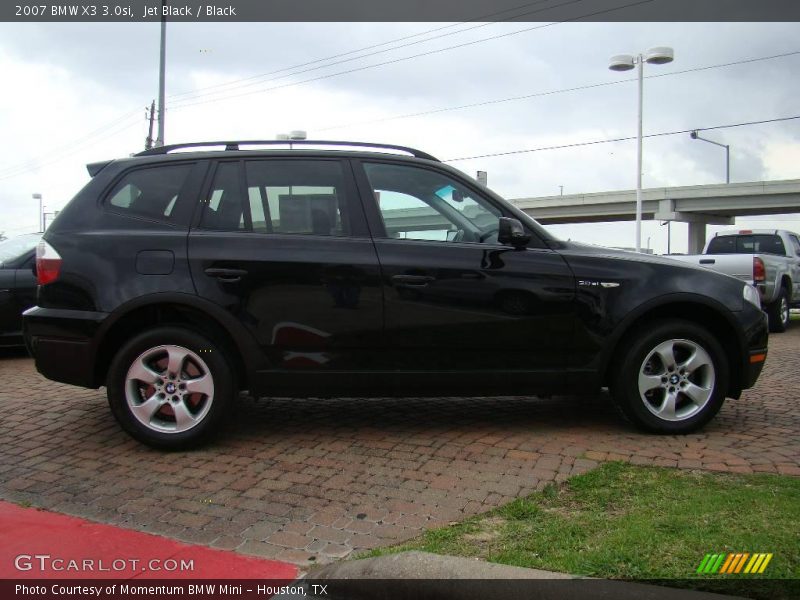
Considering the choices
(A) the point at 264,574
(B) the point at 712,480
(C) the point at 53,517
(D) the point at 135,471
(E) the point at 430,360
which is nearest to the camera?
(A) the point at 264,574

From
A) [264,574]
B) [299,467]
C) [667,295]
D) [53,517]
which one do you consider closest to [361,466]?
[299,467]

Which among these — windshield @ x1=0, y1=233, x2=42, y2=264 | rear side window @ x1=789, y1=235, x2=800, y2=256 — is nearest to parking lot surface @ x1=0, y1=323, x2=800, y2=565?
windshield @ x1=0, y1=233, x2=42, y2=264

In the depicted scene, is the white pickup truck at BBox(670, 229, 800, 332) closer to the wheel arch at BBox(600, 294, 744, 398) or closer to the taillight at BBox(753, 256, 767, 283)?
the taillight at BBox(753, 256, 767, 283)

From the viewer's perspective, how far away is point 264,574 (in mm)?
2754

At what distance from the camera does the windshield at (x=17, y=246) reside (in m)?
7.95

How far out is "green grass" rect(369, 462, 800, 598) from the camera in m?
2.58

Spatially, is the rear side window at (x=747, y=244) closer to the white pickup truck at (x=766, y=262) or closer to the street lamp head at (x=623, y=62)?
the white pickup truck at (x=766, y=262)

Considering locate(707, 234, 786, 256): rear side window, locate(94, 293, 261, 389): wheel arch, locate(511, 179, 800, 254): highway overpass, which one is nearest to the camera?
locate(94, 293, 261, 389): wheel arch

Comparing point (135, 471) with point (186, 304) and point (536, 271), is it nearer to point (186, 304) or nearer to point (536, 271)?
point (186, 304)

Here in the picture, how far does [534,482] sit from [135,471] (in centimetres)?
227

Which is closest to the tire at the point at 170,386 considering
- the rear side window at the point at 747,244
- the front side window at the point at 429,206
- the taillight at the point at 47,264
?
the taillight at the point at 47,264

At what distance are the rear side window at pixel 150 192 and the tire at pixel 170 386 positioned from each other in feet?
2.56

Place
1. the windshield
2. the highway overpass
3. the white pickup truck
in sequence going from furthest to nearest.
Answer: the highway overpass, the white pickup truck, the windshield

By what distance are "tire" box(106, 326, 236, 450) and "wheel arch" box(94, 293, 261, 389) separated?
0.34ft
